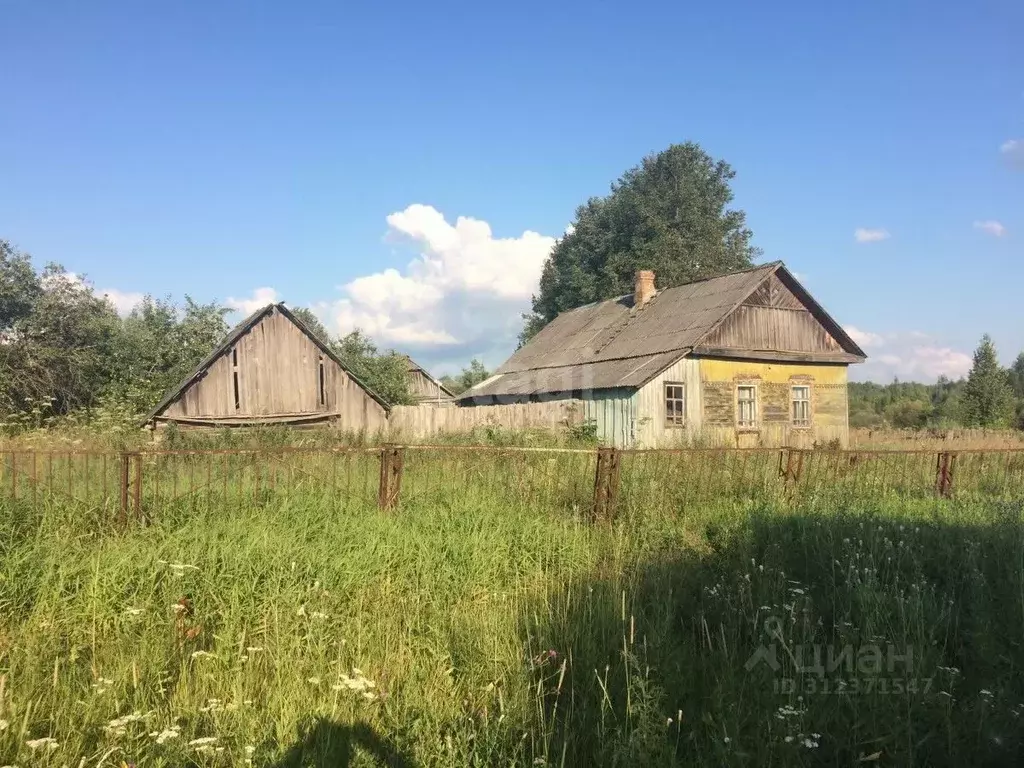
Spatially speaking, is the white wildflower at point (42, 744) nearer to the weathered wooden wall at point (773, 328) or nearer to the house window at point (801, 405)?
the weathered wooden wall at point (773, 328)

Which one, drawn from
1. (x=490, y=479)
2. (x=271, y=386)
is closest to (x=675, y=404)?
(x=271, y=386)

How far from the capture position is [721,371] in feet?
70.4

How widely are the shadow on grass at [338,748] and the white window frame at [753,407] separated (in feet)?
66.6

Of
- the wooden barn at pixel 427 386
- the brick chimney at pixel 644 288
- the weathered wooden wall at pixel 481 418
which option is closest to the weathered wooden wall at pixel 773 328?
the weathered wooden wall at pixel 481 418

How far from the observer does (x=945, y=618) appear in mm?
3875

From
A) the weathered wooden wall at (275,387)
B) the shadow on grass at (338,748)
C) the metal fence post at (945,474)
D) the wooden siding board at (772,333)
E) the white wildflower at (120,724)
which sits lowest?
the shadow on grass at (338,748)

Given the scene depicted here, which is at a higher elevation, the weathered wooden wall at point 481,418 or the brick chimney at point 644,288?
the brick chimney at point 644,288

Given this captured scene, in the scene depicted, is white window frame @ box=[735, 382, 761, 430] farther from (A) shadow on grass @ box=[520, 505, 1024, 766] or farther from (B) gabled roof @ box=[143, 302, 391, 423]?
(A) shadow on grass @ box=[520, 505, 1024, 766]

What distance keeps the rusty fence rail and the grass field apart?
18cm

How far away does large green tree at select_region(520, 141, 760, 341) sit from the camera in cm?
4231

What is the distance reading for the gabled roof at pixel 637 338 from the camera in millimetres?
21078

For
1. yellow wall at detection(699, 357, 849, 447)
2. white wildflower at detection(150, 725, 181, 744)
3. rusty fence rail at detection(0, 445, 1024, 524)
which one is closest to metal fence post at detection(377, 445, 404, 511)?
rusty fence rail at detection(0, 445, 1024, 524)

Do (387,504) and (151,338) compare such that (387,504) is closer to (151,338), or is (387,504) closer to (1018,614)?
(1018,614)

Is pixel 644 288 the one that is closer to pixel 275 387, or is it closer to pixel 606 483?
pixel 275 387
